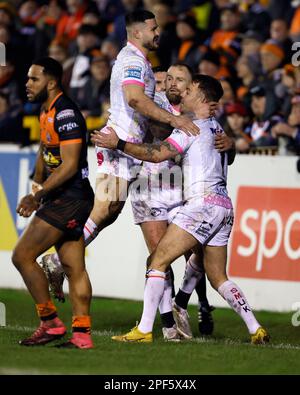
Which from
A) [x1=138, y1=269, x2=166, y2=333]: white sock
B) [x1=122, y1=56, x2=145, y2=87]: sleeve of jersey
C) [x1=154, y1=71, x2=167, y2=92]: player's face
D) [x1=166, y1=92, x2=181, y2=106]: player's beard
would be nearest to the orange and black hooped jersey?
[x1=138, y1=269, x2=166, y2=333]: white sock

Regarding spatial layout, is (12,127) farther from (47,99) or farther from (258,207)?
(47,99)

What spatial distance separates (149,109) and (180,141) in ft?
1.97

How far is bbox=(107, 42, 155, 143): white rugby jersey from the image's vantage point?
11.6m

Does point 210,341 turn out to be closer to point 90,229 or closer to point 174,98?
point 90,229

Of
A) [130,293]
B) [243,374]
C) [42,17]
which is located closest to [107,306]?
[130,293]

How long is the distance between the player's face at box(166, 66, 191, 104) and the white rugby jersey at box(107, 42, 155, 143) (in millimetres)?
198

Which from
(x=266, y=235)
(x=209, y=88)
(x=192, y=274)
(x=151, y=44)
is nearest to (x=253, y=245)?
(x=266, y=235)

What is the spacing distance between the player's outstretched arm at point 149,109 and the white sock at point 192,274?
5.47 feet

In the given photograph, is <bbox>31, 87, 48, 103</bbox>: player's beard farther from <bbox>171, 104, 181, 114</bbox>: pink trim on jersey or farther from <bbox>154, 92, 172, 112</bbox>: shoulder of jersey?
<bbox>171, 104, 181, 114</bbox>: pink trim on jersey

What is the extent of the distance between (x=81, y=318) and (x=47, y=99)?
6.17 ft

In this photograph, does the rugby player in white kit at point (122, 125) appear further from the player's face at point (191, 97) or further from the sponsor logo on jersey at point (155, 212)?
the player's face at point (191, 97)

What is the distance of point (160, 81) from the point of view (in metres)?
12.7

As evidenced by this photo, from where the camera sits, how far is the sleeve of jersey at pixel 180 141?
1099cm

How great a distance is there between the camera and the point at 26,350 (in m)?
10.3
